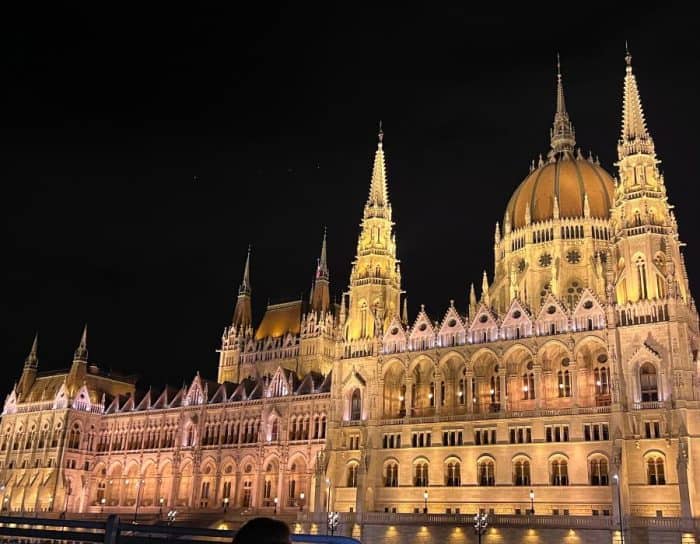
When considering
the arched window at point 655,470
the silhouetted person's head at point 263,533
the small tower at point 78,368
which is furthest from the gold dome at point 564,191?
the silhouetted person's head at point 263,533

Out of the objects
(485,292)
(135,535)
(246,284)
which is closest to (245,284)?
(246,284)

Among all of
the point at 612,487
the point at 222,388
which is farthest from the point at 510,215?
the point at 222,388

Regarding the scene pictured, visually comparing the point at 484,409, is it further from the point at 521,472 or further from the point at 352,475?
the point at 352,475

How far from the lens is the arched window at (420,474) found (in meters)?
70.2

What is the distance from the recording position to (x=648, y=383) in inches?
2429

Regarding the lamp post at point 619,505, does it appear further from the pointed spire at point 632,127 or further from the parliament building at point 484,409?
the pointed spire at point 632,127

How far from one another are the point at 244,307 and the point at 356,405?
180 feet

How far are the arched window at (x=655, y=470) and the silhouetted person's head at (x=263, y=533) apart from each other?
58.5 m

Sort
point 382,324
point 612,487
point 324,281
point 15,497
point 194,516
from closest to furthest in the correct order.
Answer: point 612,487 < point 382,324 < point 194,516 < point 15,497 < point 324,281

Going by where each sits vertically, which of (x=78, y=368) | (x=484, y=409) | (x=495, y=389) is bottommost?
(x=484, y=409)

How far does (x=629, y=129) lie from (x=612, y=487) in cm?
3499

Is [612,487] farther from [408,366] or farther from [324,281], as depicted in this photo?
[324,281]

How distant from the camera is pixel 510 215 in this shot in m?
87.9

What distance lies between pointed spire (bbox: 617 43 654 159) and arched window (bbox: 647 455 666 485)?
2889 cm
